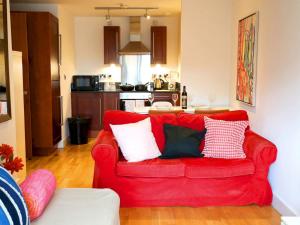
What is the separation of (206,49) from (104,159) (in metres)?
2.85

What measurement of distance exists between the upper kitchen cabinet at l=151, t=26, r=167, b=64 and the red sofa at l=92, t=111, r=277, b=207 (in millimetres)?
4129

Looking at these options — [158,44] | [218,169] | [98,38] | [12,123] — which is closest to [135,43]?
[158,44]

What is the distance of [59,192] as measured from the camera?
2.42m

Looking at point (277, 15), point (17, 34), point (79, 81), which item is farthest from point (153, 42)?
point (277, 15)

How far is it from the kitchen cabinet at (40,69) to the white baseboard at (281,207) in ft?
11.8

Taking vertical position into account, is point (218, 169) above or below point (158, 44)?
below

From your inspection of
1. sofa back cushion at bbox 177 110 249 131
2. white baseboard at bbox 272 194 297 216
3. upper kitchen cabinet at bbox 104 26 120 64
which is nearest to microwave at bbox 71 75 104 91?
upper kitchen cabinet at bbox 104 26 120 64

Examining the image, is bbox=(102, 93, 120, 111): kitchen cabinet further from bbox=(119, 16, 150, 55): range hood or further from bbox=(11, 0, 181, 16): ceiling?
bbox=(11, 0, 181, 16): ceiling

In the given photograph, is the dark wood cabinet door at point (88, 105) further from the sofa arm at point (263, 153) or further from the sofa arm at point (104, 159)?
the sofa arm at point (263, 153)

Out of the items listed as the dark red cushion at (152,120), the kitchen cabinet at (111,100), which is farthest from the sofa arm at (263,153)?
the kitchen cabinet at (111,100)

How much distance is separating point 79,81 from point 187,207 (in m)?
4.32

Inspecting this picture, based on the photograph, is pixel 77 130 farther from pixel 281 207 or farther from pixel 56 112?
pixel 281 207

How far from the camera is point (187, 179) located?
339cm

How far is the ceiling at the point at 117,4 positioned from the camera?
5754 millimetres
